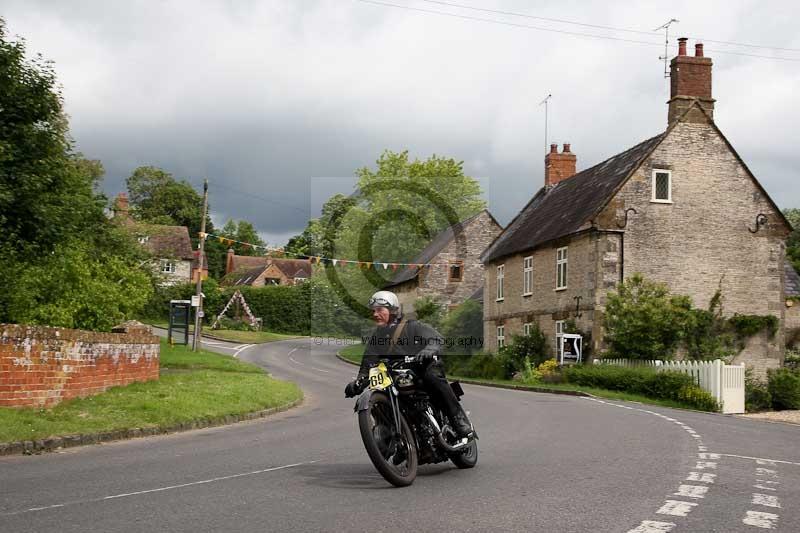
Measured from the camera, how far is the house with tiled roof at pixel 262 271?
110750 millimetres

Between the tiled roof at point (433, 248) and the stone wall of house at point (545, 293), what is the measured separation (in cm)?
1541

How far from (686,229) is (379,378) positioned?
94.1ft

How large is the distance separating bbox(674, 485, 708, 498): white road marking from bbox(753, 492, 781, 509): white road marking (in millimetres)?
411

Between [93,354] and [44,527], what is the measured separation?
992 centimetres

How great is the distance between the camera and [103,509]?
6820 millimetres

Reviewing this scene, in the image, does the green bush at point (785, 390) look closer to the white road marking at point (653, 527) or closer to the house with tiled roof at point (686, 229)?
the house with tiled roof at point (686, 229)

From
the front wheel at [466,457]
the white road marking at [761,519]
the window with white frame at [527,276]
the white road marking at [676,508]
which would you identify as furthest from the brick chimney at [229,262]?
the white road marking at [761,519]

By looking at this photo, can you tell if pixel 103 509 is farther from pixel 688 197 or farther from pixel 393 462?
pixel 688 197

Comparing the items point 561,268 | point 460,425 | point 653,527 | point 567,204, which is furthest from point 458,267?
point 653,527

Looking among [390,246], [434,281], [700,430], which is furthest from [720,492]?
[390,246]

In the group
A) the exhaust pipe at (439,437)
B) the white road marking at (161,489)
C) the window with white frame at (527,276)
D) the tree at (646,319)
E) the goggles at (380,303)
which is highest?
the window with white frame at (527,276)

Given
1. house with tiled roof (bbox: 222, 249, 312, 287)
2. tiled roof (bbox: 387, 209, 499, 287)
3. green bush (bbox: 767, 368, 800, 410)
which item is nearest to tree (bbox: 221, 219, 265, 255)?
house with tiled roof (bbox: 222, 249, 312, 287)

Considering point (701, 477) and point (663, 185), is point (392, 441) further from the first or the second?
point (663, 185)

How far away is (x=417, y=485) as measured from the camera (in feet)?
26.4
